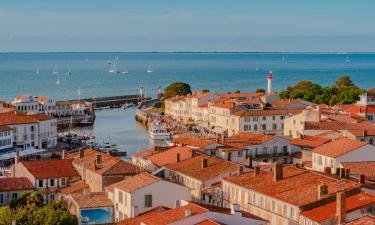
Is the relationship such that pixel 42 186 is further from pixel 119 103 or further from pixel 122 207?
pixel 119 103

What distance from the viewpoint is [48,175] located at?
38438 millimetres

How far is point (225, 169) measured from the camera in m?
36.6

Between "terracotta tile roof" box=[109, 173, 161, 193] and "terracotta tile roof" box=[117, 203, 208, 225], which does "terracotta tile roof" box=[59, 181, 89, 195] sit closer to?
"terracotta tile roof" box=[109, 173, 161, 193]

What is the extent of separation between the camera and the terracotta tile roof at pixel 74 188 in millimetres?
36031

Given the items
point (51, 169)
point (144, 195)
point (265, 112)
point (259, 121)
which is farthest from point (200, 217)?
point (265, 112)

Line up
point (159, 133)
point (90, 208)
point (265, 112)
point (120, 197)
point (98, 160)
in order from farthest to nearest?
point (159, 133) → point (265, 112) → point (98, 160) → point (120, 197) → point (90, 208)

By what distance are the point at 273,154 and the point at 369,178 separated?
13253 mm

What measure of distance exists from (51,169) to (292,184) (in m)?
14.2

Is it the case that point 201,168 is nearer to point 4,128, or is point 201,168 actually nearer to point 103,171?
point 103,171

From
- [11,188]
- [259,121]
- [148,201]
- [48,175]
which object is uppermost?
[148,201]

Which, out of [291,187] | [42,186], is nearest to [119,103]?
[42,186]

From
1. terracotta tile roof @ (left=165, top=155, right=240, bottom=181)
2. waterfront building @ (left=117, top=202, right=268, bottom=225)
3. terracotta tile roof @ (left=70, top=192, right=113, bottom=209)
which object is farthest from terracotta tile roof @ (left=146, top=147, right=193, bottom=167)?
waterfront building @ (left=117, top=202, right=268, bottom=225)

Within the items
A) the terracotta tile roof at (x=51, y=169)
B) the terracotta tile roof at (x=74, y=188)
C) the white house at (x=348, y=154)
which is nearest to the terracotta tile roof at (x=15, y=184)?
the terracotta tile roof at (x=51, y=169)

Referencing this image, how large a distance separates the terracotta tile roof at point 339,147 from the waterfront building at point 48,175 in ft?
46.6
